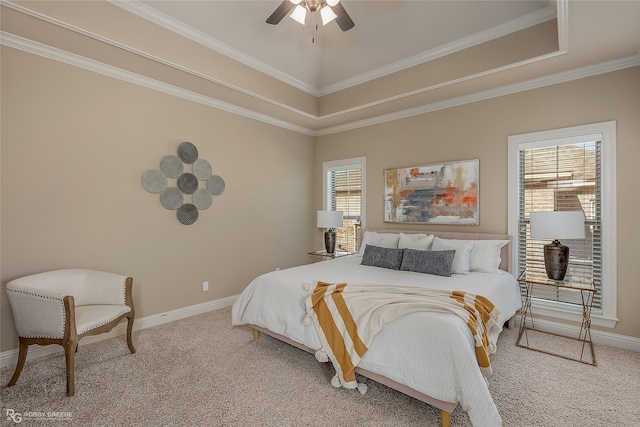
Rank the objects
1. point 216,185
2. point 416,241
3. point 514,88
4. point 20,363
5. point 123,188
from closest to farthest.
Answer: point 20,363 < point 123,188 < point 514,88 < point 416,241 < point 216,185

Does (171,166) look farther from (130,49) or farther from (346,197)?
(346,197)

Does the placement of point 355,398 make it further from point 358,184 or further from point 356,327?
point 358,184

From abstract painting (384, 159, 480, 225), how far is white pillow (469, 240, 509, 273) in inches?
17.6

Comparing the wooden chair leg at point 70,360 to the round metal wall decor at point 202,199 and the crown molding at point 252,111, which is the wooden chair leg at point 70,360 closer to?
the round metal wall decor at point 202,199

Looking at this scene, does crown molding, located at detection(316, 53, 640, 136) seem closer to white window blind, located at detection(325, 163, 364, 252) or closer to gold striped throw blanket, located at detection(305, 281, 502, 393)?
white window blind, located at detection(325, 163, 364, 252)

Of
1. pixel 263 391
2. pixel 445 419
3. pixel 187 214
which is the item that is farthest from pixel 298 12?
pixel 445 419

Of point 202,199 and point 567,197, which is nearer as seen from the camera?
point 567,197

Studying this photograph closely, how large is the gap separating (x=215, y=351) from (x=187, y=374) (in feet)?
1.39

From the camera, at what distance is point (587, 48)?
106 inches

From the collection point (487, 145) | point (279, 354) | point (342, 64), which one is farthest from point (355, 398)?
point (342, 64)

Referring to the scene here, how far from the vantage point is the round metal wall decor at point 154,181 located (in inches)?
135

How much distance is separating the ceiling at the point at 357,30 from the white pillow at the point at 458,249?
85.8 inches

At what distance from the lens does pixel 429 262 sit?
320cm

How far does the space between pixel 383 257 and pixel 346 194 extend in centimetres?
182
